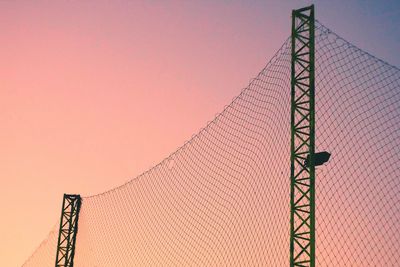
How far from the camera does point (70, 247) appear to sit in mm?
28766

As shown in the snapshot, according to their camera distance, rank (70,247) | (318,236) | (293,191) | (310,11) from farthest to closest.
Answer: (70,247), (310,11), (293,191), (318,236)

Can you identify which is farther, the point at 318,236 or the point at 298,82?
the point at 298,82

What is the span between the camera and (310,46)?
15.1 metres

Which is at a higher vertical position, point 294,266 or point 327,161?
point 327,161

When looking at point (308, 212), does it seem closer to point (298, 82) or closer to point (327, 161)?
point (327, 161)

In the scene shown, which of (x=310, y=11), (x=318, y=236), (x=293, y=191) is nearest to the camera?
(x=318, y=236)

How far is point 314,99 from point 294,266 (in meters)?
5.39

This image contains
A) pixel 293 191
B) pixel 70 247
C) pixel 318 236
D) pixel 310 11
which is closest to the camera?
pixel 318 236

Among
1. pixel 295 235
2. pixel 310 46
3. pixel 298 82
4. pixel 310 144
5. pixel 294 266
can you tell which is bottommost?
pixel 294 266

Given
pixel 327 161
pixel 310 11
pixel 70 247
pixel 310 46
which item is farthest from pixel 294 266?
pixel 70 247

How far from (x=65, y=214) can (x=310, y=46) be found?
2066 centimetres

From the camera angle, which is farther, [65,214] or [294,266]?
[65,214]

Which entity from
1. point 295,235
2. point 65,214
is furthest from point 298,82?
point 65,214

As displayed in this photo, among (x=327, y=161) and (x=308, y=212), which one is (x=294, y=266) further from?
(x=327, y=161)
